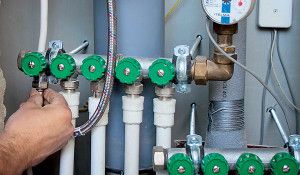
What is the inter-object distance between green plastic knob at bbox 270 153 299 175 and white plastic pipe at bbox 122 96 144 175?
0.27m

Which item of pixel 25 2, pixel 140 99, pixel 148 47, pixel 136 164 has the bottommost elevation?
pixel 136 164

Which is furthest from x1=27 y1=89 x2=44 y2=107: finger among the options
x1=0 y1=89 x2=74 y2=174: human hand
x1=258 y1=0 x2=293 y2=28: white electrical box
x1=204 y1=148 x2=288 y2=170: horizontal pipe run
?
x1=258 y1=0 x2=293 y2=28: white electrical box

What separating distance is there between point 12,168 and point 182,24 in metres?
0.57

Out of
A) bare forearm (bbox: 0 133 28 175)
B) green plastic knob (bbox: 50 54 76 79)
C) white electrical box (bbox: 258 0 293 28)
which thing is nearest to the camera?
bare forearm (bbox: 0 133 28 175)

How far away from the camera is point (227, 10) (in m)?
0.71

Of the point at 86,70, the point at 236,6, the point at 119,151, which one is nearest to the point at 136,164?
the point at 119,151

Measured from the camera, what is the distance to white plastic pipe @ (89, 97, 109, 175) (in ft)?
2.71

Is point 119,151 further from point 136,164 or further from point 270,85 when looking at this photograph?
point 270,85

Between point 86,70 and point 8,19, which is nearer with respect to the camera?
point 86,70

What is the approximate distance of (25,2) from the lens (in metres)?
1.03

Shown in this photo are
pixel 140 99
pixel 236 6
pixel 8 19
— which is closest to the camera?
pixel 236 6

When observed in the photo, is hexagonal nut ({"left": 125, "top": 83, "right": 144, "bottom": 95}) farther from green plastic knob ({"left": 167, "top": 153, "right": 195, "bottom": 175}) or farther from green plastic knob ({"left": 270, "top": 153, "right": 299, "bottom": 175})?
green plastic knob ({"left": 270, "top": 153, "right": 299, "bottom": 175})

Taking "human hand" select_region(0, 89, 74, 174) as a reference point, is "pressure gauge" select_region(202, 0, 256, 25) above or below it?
above

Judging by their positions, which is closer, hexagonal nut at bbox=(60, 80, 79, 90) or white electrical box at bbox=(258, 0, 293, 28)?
hexagonal nut at bbox=(60, 80, 79, 90)
